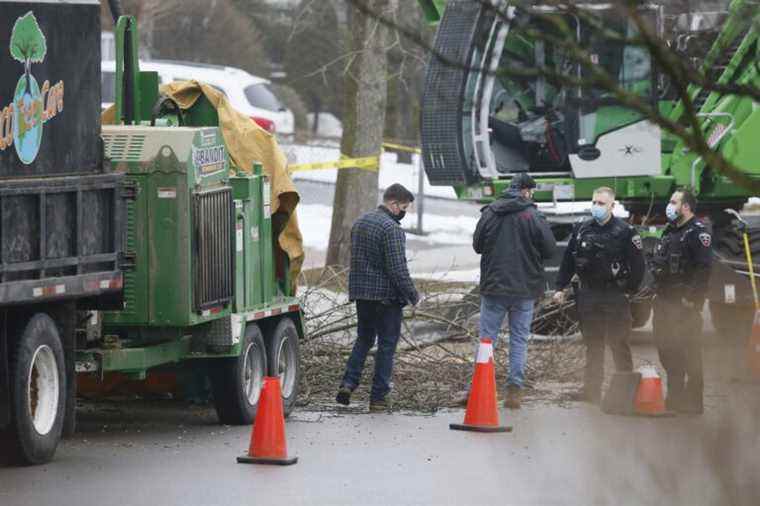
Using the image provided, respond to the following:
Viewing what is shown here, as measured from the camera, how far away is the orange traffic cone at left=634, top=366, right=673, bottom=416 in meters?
12.0

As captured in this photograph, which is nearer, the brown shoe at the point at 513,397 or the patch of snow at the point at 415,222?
Result: the brown shoe at the point at 513,397

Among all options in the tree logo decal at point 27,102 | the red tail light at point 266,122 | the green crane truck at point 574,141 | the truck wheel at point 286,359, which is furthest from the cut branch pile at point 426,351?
the red tail light at point 266,122

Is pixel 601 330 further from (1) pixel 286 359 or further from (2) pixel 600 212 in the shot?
(1) pixel 286 359

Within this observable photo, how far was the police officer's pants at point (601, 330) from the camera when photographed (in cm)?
1270

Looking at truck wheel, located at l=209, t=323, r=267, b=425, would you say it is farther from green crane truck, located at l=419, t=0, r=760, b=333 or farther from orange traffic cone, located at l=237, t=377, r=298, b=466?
green crane truck, located at l=419, t=0, r=760, b=333

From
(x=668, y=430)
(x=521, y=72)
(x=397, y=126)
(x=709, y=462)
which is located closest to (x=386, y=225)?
(x=668, y=430)

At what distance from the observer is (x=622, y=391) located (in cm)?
1217

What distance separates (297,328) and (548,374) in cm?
249

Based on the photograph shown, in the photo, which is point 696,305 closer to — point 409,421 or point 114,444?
point 409,421

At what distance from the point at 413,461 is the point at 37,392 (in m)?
2.37

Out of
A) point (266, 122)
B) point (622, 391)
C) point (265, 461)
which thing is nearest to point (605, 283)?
point (622, 391)

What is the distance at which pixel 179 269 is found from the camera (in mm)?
10461

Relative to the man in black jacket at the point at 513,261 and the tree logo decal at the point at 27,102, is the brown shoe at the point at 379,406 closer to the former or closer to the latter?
the man in black jacket at the point at 513,261

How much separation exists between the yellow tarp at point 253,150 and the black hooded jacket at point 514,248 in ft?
5.14
